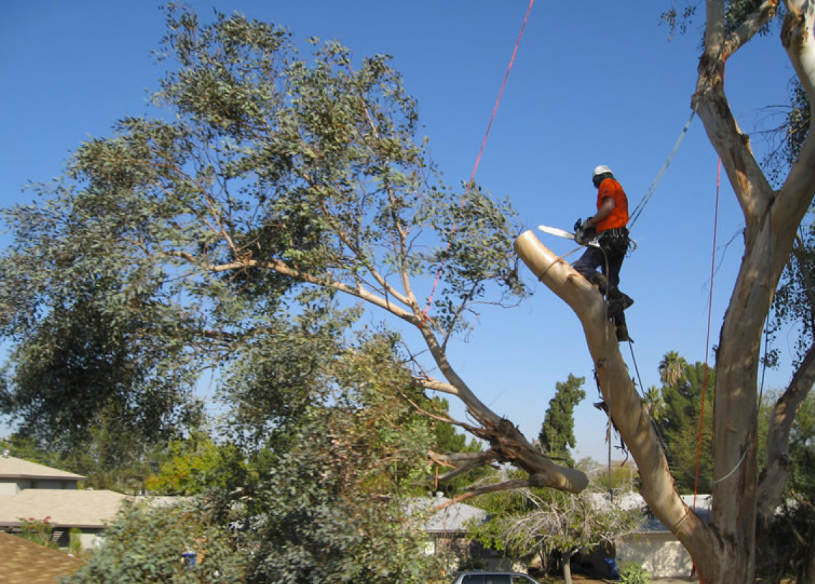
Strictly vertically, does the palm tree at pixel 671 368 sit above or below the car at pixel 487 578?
above

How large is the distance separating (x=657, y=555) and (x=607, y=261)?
3135cm

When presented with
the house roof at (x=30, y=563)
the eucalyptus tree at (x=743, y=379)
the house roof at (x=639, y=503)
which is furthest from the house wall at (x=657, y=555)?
the eucalyptus tree at (x=743, y=379)

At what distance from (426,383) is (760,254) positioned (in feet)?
15.4

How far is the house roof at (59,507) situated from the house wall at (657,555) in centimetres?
2186

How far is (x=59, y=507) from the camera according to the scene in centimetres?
3064

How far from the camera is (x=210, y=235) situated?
10453 millimetres

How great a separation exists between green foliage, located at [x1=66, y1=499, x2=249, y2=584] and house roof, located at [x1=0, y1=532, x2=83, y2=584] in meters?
3.52

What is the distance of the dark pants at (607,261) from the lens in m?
6.30

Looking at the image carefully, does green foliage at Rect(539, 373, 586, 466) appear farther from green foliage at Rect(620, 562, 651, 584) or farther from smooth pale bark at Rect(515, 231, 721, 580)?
smooth pale bark at Rect(515, 231, 721, 580)

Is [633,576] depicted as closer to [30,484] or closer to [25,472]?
[25,472]

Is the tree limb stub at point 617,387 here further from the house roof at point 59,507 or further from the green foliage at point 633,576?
the house roof at point 59,507

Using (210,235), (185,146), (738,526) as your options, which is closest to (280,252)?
(210,235)

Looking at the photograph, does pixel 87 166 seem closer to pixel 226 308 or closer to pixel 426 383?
pixel 226 308

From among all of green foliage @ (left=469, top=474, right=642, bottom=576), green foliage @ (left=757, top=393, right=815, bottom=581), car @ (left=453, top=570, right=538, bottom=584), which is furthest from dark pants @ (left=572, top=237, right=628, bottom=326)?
green foliage @ (left=469, top=474, right=642, bottom=576)
